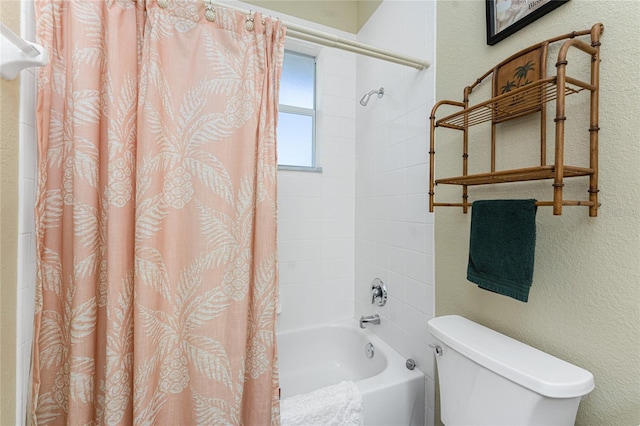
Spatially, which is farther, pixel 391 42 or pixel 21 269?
pixel 391 42

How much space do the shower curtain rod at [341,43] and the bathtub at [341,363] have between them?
1.47 m

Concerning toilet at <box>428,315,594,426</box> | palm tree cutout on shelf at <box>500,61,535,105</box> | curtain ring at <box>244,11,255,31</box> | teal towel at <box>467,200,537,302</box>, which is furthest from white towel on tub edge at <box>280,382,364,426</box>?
curtain ring at <box>244,11,255,31</box>

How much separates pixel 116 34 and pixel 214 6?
340 millimetres

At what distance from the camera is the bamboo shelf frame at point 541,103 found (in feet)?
2.33

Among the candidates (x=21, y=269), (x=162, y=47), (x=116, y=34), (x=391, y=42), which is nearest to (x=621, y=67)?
(x=391, y=42)

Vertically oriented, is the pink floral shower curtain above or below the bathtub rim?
above

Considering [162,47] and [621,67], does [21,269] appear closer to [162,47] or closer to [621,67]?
[162,47]

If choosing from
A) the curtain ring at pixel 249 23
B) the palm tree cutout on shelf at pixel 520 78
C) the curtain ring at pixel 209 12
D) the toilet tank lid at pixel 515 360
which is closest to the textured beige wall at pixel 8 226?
the curtain ring at pixel 209 12

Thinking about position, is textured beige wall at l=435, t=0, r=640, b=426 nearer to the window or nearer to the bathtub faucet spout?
the bathtub faucet spout

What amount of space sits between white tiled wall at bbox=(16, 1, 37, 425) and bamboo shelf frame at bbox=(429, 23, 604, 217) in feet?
4.49

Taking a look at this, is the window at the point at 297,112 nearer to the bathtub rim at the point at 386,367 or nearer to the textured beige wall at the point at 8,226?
the bathtub rim at the point at 386,367

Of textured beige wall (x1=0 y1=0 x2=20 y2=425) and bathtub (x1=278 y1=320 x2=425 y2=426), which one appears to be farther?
bathtub (x1=278 y1=320 x2=425 y2=426)

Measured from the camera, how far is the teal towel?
0.82 meters

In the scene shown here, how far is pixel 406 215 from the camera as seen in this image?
153 centimetres
